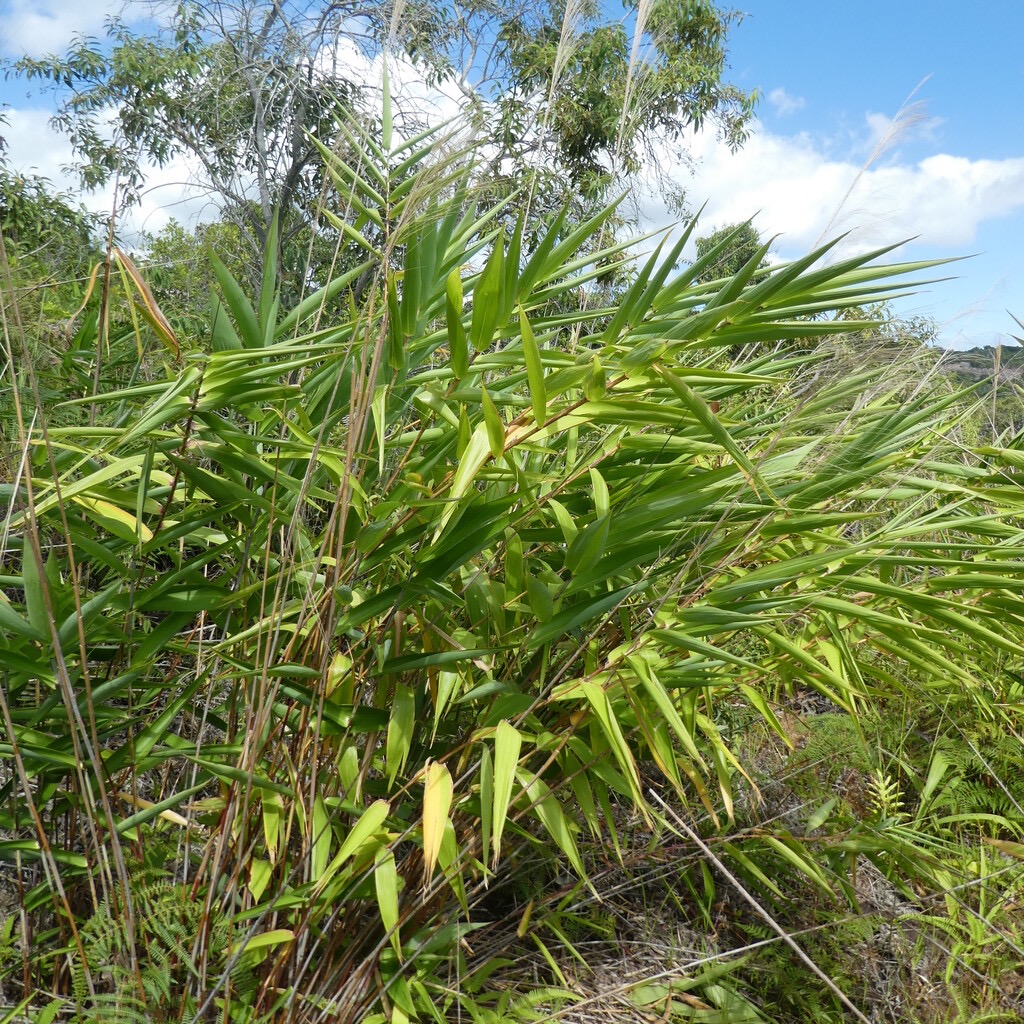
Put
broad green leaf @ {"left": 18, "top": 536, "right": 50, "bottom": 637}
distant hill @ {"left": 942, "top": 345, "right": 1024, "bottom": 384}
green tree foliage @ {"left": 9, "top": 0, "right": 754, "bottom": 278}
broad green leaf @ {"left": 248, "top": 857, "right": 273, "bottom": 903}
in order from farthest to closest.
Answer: green tree foliage @ {"left": 9, "top": 0, "right": 754, "bottom": 278}, distant hill @ {"left": 942, "top": 345, "right": 1024, "bottom": 384}, broad green leaf @ {"left": 248, "top": 857, "right": 273, "bottom": 903}, broad green leaf @ {"left": 18, "top": 536, "right": 50, "bottom": 637}

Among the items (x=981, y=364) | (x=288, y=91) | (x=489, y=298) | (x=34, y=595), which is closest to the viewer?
(x=34, y=595)

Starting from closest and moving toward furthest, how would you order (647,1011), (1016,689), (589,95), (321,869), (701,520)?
1. (321,869)
2. (701,520)
3. (647,1011)
4. (1016,689)
5. (589,95)

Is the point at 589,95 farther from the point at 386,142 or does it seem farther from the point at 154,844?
the point at 154,844

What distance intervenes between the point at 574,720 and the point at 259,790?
0.35m

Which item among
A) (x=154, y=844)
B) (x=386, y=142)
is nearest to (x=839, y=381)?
(x=386, y=142)

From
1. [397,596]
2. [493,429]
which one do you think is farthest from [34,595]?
[493,429]

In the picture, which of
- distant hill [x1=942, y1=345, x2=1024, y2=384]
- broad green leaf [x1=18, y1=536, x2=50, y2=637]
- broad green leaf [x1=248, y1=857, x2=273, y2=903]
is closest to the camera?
broad green leaf [x1=18, y1=536, x2=50, y2=637]

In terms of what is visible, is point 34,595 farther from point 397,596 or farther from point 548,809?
point 548,809

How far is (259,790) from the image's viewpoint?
918 mm

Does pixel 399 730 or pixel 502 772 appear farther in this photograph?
pixel 399 730

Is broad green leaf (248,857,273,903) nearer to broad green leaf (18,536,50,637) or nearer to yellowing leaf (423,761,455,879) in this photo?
yellowing leaf (423,761,455,879)

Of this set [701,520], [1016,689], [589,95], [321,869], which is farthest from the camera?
[589,95]

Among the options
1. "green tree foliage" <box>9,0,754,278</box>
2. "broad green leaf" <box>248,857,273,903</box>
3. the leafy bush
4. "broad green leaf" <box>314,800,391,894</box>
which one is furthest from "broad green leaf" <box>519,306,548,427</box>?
"green tree foliage" <box>9,0,754,278</box>

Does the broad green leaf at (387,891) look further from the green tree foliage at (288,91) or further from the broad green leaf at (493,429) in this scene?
the green tree foliage at (288,91)
